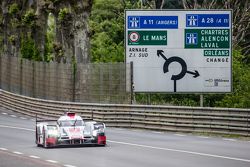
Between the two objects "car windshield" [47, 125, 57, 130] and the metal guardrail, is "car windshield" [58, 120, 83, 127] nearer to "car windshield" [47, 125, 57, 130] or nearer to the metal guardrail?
"car windshield" [47, 125, 57, 130]

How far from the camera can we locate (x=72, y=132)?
25188 millimetres

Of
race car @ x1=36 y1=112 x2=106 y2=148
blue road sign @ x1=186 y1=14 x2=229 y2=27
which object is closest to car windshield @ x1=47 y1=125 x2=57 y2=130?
race car @ x1=36 y1=112 x2=106 y2=148

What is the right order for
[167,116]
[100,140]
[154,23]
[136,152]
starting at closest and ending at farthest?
[136,152], [100,140], [167,116], [154,23]

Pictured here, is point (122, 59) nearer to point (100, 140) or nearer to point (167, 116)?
point (167, 116)

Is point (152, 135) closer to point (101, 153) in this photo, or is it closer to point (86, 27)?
point (101, 153)

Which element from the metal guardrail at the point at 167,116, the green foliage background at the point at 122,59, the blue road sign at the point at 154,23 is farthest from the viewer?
the green foliage background at the point at 122,59

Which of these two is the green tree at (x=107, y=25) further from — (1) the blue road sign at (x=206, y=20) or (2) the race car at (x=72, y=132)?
(2) the race car at (x=72, y=132)

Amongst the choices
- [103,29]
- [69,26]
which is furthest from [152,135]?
[103,29]

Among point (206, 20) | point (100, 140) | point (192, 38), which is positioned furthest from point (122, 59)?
point (100, 140)

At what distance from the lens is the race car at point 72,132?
82.6 feet

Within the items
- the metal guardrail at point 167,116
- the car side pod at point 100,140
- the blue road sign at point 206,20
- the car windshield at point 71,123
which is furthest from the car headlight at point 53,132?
the blue road sign at point 206,20

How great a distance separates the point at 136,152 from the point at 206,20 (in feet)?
52.4

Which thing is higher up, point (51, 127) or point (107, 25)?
point (107, 25)

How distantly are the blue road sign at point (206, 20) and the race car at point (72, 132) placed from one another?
1397cm
